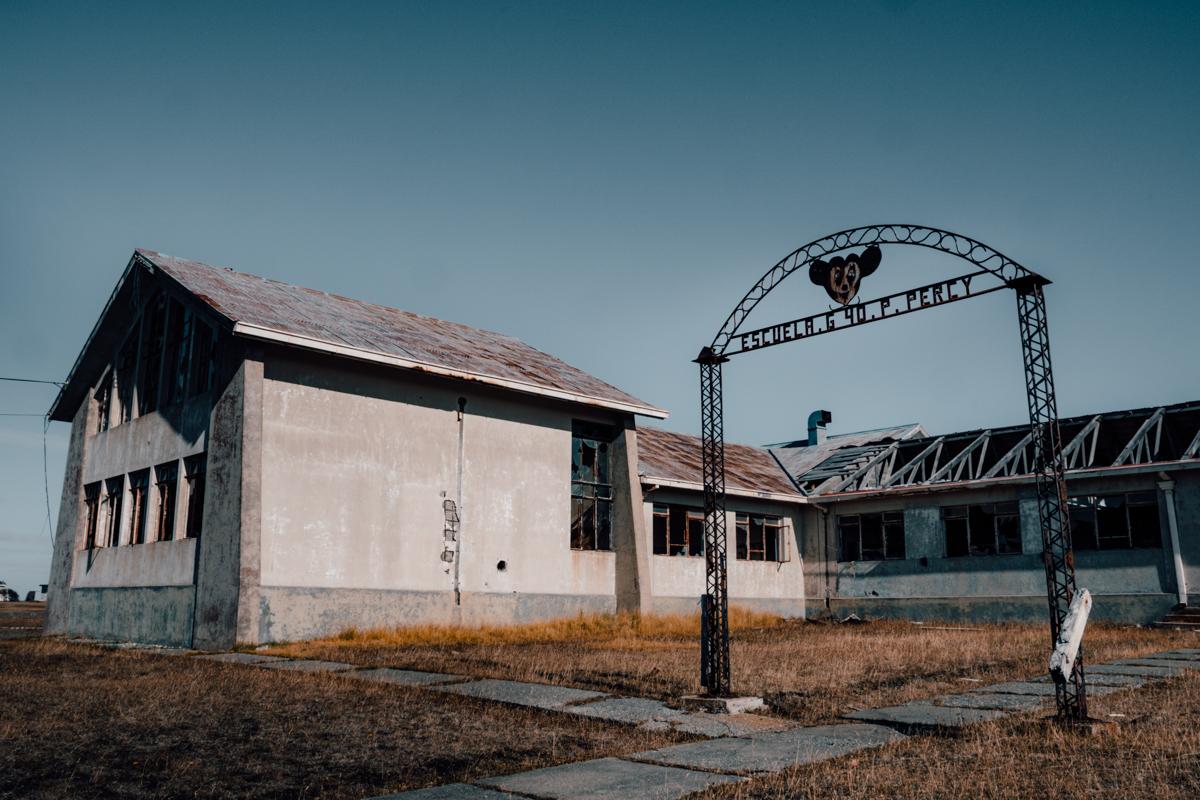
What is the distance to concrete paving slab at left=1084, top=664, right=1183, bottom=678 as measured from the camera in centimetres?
1126

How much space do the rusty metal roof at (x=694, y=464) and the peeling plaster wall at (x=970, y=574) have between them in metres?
1.97

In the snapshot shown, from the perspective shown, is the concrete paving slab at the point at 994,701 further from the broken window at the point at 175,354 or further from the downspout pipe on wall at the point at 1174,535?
the broken window at the point at 175,354

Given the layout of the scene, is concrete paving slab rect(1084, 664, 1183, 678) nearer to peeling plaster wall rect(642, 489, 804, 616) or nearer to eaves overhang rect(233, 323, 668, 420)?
peeling plaster wall rect(642, 489, 804, 616)

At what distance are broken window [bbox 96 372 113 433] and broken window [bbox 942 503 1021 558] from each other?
21.4 meters

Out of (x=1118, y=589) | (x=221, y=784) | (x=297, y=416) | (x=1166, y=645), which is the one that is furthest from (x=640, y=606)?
(x=221, y=784)

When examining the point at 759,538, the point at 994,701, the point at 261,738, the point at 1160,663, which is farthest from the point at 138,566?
the point at 1160,663

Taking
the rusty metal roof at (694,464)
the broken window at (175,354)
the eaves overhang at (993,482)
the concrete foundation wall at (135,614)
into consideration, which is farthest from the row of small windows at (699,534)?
the broken window at (175,354)

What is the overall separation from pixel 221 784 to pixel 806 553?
2401 cm

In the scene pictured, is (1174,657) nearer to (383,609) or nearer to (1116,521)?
(1116,521)

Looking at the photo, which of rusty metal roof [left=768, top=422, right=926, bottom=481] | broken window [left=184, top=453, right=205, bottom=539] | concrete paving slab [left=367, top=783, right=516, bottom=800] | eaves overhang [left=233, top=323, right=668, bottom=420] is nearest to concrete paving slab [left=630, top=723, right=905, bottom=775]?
concrete paving slab [left=367, top=783, right=516, bottom=800]

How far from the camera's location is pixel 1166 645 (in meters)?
15.9

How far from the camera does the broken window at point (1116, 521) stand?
21.5 metres

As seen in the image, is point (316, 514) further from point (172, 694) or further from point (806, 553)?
point (806, 553)

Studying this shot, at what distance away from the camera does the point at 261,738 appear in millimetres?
7027
